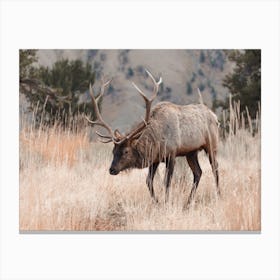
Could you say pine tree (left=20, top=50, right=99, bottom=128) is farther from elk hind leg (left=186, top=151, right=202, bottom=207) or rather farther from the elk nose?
elk hind leg (left=186, top=151, right=202, bottom=207)

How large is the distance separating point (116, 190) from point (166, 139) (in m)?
0.76

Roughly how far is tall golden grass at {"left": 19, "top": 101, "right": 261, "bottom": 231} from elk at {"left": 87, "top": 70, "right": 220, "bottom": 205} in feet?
0.41

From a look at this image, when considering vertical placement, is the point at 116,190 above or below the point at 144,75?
below

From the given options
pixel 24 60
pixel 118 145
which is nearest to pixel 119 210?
pixel 118 145

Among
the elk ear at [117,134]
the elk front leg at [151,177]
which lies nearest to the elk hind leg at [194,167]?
the elk front leg at [151,177]

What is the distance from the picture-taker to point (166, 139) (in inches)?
324

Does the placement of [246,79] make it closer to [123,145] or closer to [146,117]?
[146,117]

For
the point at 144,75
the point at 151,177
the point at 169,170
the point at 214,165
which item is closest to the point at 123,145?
the point at 151,177

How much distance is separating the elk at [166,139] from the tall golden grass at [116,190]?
124mm

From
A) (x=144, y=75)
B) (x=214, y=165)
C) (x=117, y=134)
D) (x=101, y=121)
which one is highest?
(x=144, y=75)

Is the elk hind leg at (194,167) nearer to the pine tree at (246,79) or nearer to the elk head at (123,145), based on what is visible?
the elk head at (123,145)
